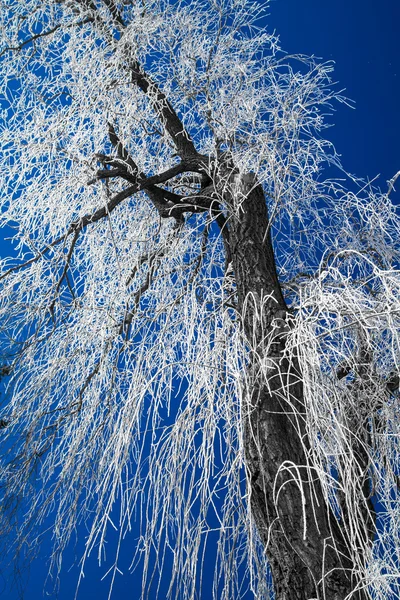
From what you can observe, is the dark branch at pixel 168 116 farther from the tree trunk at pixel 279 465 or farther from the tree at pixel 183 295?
the tree trunk at pixel 279 465

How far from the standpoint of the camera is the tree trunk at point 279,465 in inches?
43.8

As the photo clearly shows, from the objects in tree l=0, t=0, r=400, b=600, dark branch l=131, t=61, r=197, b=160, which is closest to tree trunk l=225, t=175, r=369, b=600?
tree l=0, t=0, r=400, b=600

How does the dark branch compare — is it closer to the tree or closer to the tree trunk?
the tree

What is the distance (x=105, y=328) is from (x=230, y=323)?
291mm

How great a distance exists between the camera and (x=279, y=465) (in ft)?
3.93

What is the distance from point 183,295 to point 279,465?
1.68 feet

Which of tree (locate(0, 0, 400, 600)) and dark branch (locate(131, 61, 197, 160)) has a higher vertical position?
dark branch (locate(131, 61, 197, 160))

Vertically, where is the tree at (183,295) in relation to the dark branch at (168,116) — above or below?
below

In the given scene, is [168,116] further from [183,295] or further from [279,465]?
[279,465]

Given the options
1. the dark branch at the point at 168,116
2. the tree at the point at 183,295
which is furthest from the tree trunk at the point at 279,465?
the dark branch at the point at 168,116

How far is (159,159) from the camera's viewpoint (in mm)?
1679

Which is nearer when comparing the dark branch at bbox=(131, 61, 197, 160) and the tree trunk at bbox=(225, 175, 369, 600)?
the tree trunk at bbox=(225, 175, 369, 600)

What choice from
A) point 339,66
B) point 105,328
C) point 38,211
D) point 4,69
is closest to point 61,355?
point 105,328

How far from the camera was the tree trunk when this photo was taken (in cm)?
111
